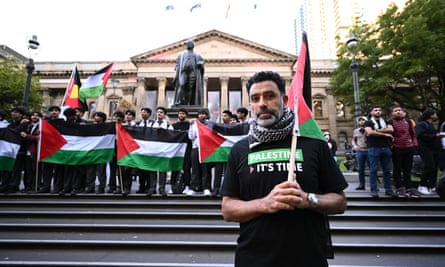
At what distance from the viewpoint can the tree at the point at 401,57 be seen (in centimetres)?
1792

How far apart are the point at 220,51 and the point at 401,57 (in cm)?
2595

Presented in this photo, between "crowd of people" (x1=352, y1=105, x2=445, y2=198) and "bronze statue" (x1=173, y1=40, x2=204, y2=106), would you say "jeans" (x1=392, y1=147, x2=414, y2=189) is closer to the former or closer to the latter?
"crowd of people" (x1=352, y1=105, x2=445, y2=198)

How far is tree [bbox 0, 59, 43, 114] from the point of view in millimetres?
26766

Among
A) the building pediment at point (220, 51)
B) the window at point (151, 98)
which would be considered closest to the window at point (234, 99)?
the building pediment at point (220, 51)

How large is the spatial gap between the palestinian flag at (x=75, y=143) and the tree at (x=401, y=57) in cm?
2015

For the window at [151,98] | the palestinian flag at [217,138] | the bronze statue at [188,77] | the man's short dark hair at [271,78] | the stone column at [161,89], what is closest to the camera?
the man's short dark hair at [271,78]

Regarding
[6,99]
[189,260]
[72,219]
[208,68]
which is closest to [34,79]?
[6,99]

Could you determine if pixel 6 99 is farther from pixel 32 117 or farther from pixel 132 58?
pixel 32 117

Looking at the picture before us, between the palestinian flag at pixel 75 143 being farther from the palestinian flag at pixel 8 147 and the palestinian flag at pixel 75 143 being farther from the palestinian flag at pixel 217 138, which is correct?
the palestinian flag at pixel 217 138

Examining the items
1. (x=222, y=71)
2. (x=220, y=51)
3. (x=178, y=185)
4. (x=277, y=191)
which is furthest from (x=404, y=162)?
(x=220, y=51)

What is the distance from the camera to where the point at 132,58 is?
39219mm

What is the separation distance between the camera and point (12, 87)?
88.4ft

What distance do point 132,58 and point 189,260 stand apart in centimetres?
4000

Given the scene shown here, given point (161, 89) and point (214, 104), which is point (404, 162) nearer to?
point (214, 104)
